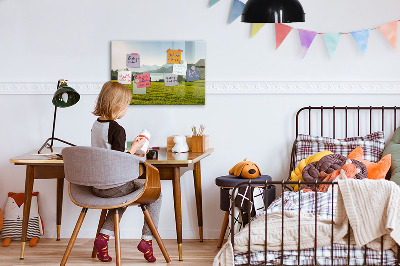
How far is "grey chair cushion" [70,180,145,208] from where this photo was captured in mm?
3371

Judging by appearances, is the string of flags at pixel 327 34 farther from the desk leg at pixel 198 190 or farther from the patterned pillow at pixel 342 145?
the desk leg at pixel 198 190

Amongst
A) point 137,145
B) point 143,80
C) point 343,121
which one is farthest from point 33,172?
point 343,121

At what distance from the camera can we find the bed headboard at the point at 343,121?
4355 mm

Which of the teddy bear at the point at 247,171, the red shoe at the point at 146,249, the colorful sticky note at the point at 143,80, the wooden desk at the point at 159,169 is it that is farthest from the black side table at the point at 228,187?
the colorful sticky note at the point at 143,80

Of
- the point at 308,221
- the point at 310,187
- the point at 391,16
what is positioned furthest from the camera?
the point at 391,16

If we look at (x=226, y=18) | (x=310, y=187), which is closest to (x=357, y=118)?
(x=310, y=187)

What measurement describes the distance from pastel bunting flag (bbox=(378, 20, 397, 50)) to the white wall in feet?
0.17

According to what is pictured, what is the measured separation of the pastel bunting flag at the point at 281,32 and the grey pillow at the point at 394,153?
40.5 inches

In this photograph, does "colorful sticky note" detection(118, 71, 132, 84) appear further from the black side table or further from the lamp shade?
the lamp shade

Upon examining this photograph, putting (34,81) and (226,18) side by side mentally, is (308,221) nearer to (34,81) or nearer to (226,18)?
(226,18)

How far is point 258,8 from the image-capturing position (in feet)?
10.3

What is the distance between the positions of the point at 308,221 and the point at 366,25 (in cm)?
186

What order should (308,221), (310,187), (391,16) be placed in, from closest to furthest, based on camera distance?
(308,221)
(310,187)
(391,16)

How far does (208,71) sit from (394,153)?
141cm
